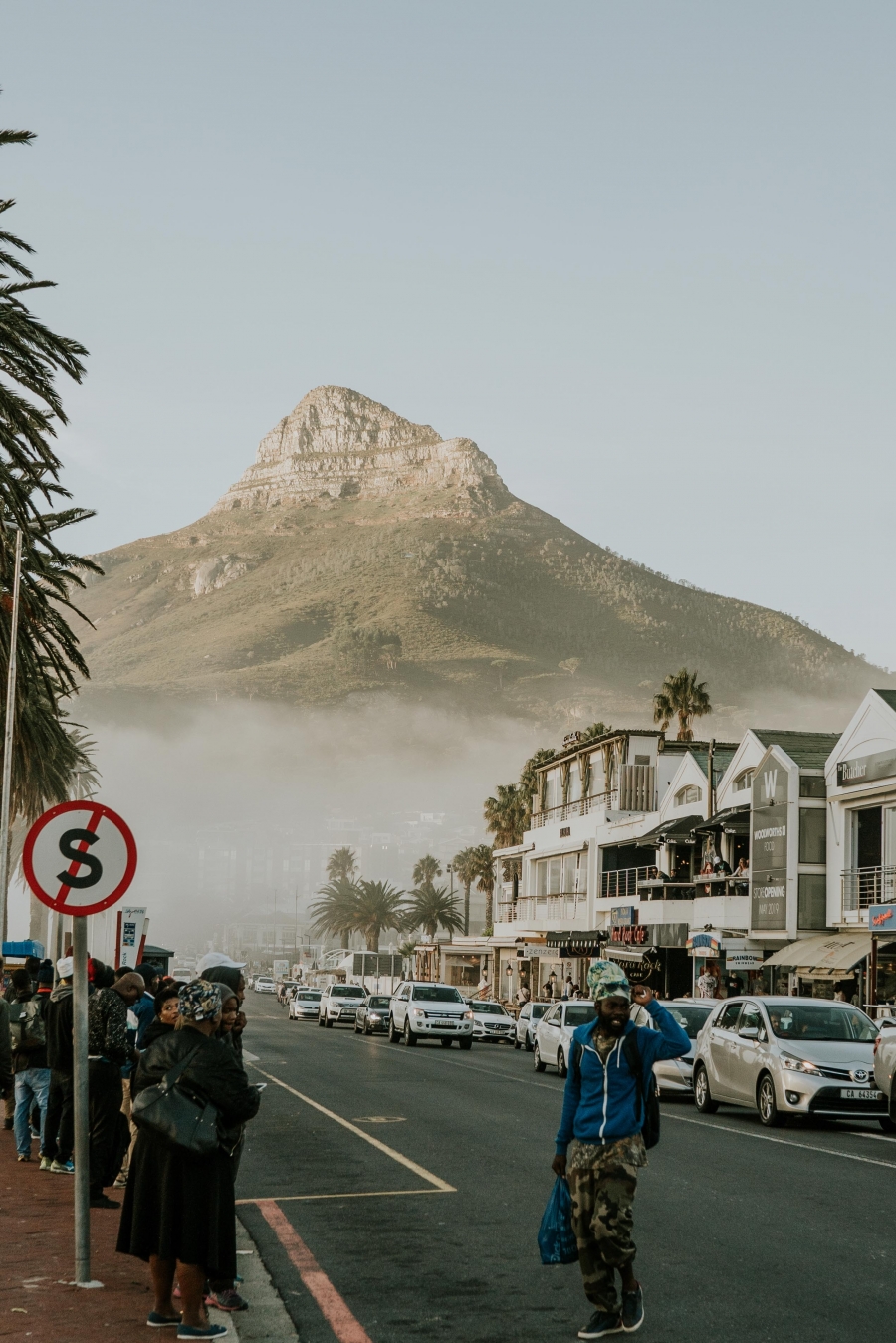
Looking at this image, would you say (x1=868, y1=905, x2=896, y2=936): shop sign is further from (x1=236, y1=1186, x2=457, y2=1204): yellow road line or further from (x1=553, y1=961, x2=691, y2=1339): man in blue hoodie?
(x1=553, y1=961, x2=691, y2=1339): man in blue hoodie

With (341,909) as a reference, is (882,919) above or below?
above

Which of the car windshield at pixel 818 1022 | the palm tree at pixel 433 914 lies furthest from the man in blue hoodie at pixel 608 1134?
the palm tree at pixel 433 914

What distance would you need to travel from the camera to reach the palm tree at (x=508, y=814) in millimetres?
93500

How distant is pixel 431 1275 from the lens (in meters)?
8.65

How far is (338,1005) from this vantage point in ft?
177

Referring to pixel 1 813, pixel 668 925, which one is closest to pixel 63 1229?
pixel 1 813

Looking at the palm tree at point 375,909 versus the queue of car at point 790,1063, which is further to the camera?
the palm tree at point 375,909

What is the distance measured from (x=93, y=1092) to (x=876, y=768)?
3069 centimetres

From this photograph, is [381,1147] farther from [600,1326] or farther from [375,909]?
[375,909]

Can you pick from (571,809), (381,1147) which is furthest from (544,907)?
(381,1147)

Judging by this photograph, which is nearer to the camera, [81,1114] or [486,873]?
[81,1114]

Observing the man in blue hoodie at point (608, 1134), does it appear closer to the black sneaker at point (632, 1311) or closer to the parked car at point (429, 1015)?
the black sneaker at point (632, 1311)

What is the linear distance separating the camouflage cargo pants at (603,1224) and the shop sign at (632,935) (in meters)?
48.1

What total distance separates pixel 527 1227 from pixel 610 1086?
11.5 ft
